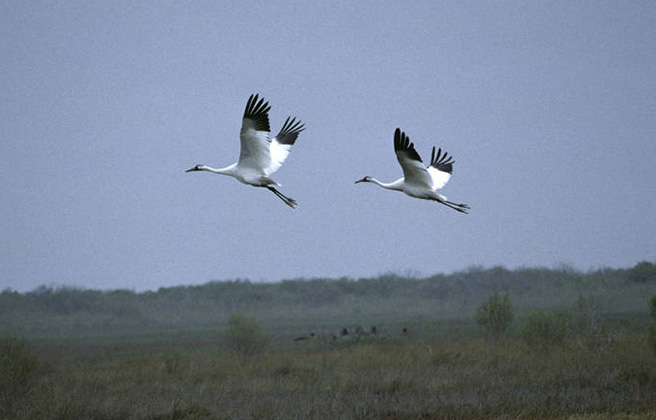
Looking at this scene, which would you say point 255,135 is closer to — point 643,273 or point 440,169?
point 440,169

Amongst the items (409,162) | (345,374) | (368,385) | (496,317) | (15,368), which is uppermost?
(409,162)

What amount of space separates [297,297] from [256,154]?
65.0 m

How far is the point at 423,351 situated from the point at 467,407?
11.1 metres

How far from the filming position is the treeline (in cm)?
6594

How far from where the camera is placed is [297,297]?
8019 cm

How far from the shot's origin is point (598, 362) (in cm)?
2380

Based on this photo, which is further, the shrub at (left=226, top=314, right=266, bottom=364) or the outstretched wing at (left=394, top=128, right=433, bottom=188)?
the shrub at (left=226, top=314, right=266, bottom=364)

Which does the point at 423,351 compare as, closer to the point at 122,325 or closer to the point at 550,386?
the point at 550,386

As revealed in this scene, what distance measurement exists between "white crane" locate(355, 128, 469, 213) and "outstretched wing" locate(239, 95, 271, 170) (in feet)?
7.69

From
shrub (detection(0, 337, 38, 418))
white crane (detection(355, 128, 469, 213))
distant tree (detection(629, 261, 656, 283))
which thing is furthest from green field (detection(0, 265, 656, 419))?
distant tree (detection(629, 261, 656, 283))

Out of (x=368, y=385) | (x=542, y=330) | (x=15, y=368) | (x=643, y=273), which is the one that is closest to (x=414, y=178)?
(x=368, y=385)

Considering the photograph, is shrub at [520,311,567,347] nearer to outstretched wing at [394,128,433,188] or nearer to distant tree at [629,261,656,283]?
outstretched wing at [394,128,433,188]

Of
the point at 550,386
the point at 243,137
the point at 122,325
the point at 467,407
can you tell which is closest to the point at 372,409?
the point at 467,407

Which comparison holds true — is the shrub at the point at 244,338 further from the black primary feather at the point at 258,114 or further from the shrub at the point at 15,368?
the black primary feather at the point at 258,114
